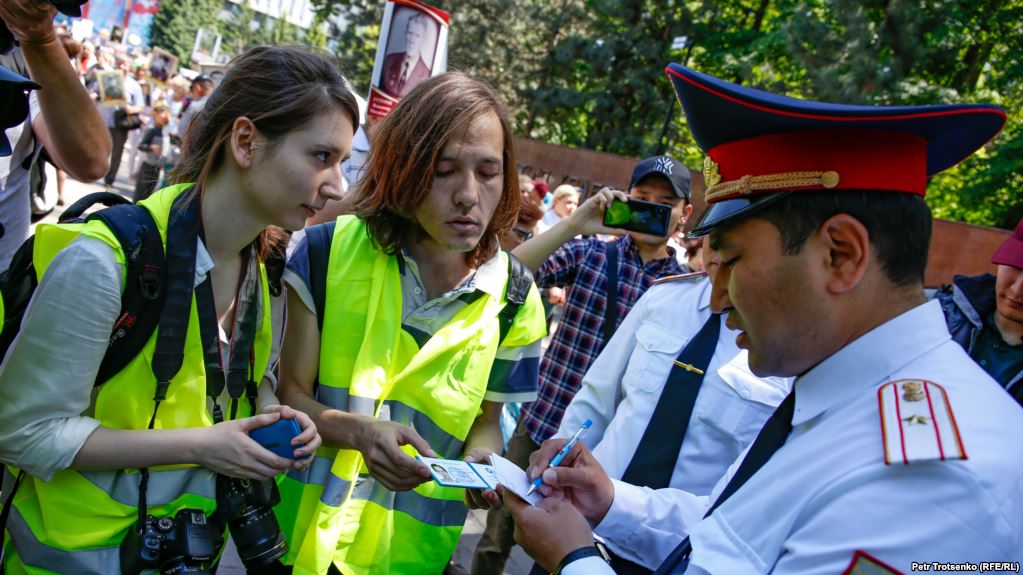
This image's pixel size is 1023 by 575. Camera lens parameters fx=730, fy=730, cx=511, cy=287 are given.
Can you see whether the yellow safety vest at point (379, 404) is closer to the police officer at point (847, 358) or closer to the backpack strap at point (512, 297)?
the backpack strap at point (512, 297)

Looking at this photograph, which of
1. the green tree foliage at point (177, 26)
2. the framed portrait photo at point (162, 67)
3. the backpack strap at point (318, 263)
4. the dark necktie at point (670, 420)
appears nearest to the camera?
the backpack strap at point (318, 263)

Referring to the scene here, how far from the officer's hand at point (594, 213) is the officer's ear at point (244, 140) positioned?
1978 mm

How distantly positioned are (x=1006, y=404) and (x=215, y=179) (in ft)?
6.16

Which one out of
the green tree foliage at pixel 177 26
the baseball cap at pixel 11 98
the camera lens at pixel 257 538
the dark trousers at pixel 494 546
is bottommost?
the dark trousers at pixel 494 546

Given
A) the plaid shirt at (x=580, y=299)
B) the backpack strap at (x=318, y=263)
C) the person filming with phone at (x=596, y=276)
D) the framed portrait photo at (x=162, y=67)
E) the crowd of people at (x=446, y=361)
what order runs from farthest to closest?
the framed portrait photo at (x=162, y=67) → the plaid shirt at (x=580, y=299) → the person filming with phone at (x=596, y=276) → the backpack strap at (x=318, y=263) → the crowd of people at (x=446, y=361)

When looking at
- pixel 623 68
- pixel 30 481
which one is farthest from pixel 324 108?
pixel 623 68

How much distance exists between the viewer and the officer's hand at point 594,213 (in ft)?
12.1

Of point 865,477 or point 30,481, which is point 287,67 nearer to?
point 30,481

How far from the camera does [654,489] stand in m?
2.26

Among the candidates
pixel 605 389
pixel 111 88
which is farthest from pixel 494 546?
pixel 111 88

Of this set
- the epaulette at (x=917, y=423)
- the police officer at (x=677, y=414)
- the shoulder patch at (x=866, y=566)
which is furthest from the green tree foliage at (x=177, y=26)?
→ the shoulder patch at (x=866, y=566)

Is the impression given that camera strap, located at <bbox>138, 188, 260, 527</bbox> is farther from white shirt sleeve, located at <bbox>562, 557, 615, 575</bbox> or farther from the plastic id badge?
white shirt sleeve, located at <bbox>562, 557, 615, 575</bbox>

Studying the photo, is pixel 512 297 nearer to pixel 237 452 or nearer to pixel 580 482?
pixel 580 482

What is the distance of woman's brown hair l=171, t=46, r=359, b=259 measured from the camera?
1.94 meters
